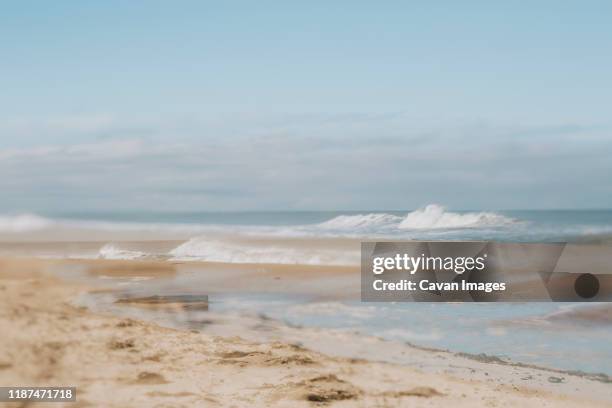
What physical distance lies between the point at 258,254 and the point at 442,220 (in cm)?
1316

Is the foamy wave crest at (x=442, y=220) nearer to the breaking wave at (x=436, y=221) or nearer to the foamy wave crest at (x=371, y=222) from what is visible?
the breaking wave at (x=436, y=221)

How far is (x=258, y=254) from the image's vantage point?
18641mm

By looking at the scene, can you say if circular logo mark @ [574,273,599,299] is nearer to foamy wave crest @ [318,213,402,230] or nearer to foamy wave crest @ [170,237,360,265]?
foamy wave crest @ [170,237,360,265]

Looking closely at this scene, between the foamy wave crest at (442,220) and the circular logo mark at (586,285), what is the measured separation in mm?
13650

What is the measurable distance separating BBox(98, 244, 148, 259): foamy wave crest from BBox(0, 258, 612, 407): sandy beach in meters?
10.2

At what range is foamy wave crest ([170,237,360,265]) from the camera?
17477 mm

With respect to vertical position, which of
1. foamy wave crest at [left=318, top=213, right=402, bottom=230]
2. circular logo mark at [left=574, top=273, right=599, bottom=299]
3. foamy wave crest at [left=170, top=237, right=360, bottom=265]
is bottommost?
circular logo mark at [left=574, top=273, right=599, bottom=299]

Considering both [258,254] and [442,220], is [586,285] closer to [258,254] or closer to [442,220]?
[258,254]

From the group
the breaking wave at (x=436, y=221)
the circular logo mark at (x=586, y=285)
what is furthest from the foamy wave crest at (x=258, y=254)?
the breaking wave at (x=436, y=221)

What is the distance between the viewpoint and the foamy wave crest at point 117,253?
60.9ft

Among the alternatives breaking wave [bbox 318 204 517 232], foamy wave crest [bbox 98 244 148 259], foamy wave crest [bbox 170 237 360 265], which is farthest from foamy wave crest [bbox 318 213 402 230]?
foamy wave crest [bbox 98 244 148 259]

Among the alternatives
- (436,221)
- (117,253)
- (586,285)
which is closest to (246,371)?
(586,285)

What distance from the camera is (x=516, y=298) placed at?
11203mm

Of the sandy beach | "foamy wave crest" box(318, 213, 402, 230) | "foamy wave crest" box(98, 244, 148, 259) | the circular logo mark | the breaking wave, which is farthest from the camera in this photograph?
"foamy wave crest" box(318, 213, 402, 230)
